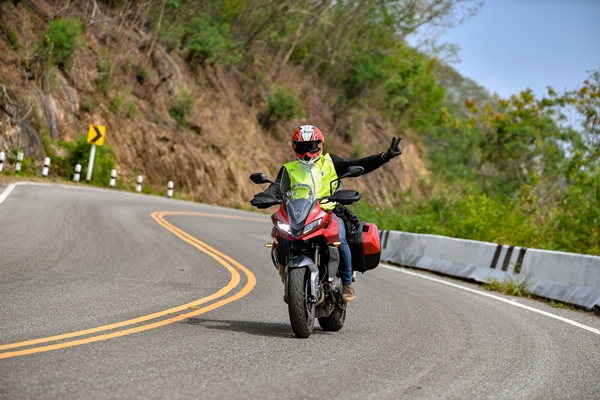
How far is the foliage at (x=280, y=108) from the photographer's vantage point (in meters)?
45.7

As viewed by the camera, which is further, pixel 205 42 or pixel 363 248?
pixel 205 42

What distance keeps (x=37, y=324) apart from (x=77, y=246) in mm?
7192

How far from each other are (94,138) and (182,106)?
8985 millimetres

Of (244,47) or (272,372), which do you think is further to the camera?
(244,47)

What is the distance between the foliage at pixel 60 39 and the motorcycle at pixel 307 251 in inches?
976

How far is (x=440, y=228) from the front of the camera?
70.1 ft

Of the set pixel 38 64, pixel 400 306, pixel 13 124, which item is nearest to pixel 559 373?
pixel 400 306

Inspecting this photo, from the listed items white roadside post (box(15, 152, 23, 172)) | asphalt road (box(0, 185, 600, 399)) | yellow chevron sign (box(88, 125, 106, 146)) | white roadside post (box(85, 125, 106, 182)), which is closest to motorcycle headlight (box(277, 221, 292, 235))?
asphalt road (box(0, 185, 600, 399))

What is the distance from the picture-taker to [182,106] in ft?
129

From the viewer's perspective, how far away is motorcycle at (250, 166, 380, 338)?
7227 mm

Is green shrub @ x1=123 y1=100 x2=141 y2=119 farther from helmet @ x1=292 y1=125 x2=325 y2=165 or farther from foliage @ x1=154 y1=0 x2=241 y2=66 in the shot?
helmet @ x1=292 y1=125 x2=325 y2=165

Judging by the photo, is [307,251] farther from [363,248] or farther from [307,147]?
[307,147]

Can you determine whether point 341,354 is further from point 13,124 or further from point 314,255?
point 13,124

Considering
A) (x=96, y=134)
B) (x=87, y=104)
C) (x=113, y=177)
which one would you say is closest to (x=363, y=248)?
(x=96, y=134)
